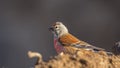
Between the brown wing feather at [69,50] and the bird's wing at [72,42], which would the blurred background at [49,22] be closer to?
the bird's wing at [72,42]

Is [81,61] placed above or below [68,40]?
below

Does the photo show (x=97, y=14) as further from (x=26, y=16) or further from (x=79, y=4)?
(x=26, y=16)

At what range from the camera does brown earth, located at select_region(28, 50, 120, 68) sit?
300 inches

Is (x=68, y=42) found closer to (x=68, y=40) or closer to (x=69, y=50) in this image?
(x=68, y=40)

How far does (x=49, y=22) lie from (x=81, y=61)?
31.9ft

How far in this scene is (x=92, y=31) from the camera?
1764 centimetres

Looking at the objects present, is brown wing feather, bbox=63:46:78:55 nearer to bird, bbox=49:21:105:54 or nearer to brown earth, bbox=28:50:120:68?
bird, bbox=49:21:105:54

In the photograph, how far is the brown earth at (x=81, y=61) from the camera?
300 inches

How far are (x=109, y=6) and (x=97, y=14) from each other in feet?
1.31

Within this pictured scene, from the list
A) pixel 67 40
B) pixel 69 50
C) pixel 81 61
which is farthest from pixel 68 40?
pixel 81 61

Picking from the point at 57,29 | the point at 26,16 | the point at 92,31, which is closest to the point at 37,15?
the point at 26,16

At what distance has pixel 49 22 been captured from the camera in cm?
1747

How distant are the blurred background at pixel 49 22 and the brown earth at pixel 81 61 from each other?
8449 mm

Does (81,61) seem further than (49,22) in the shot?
No
